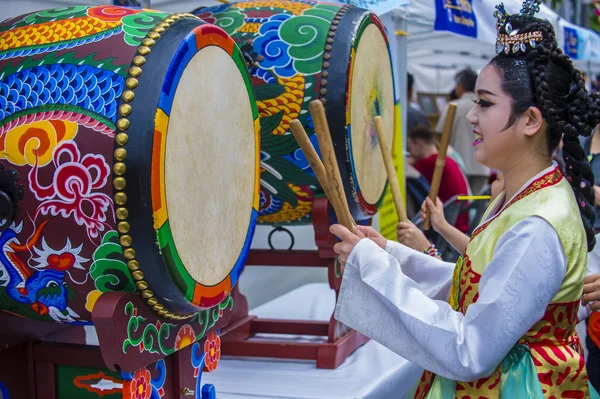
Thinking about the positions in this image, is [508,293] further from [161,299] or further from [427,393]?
[161,299]

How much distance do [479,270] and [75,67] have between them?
28.2 inches

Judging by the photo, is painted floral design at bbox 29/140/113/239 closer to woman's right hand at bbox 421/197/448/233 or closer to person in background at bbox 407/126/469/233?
woman's right hand at bbox 421/197/448/233

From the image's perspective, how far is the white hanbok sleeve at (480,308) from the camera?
1084mm

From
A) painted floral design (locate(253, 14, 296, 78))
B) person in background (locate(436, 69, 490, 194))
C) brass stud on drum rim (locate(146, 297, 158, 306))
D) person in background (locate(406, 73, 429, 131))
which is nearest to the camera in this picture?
brass stud on drum rim (locate(146, 297, 158, 306))

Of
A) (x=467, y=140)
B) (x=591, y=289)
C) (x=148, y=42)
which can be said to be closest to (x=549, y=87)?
(x=591, y=289)

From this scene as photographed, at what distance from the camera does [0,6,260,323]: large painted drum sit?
1.19 meters

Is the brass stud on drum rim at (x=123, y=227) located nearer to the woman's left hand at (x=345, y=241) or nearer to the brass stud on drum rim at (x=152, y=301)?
the brass stud on drum rim at (x=152, y=301)

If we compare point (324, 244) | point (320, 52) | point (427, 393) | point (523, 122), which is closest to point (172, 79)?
point (523, 122)

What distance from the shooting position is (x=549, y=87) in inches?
46.7

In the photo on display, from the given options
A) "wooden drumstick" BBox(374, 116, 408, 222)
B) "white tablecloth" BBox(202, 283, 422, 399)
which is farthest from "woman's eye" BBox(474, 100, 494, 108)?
"white tablecloth" BBox(202, 283, 422, 399)

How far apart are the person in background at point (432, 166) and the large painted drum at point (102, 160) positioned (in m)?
2.53

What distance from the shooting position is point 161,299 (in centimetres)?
130

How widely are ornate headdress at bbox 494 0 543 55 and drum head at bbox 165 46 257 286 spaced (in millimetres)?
510

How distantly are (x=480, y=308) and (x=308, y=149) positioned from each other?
1.13 ft
